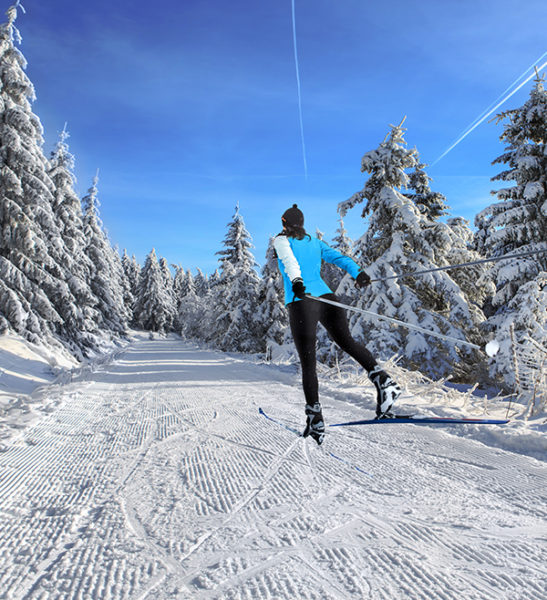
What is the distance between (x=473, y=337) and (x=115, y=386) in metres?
11.8

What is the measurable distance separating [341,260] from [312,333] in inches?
36.5

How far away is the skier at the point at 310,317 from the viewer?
364cm

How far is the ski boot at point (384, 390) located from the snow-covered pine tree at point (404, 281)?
8721mm

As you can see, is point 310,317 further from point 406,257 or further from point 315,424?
point 406,257

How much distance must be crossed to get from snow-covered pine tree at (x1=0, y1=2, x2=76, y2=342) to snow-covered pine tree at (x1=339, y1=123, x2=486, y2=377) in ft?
37.5

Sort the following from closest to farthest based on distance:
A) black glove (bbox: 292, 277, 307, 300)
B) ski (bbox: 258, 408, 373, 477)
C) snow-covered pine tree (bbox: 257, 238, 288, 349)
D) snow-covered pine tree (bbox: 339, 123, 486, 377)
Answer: ski (bbox: 258, 408, 373, 477), black glove (bbox: 292, 277, 307, 300), snow-covered pine tree (bbox: 339, 123, 486, 377), snow-covered pine tree (bbox: 257, 238, 288, 349)

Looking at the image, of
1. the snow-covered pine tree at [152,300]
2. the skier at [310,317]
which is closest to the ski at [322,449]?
the skier at [310,317]

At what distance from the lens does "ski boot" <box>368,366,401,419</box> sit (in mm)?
3723

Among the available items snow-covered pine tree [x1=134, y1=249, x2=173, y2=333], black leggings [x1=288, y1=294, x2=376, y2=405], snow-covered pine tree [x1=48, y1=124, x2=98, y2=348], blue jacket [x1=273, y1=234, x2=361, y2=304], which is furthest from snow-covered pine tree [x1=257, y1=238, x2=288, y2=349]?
snow-covered pine tree [x1=134, y1=249, x2=173, y2=333]

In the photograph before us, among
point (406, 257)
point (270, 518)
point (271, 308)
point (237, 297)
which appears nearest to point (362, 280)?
point (270, 518)

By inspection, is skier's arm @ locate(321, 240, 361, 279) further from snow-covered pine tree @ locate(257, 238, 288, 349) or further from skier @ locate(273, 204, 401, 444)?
snow-covered pine tree @ locate(257, 238, 288, 349)

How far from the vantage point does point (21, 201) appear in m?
14.9

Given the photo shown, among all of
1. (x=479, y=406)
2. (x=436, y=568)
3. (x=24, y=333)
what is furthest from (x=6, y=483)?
(x=24, y=333)

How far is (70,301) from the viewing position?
1727 centimetres
